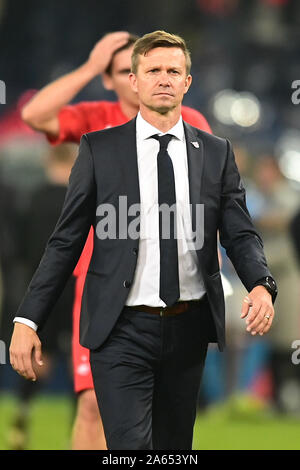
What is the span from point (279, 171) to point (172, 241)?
286 inches

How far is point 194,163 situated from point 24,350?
957mm

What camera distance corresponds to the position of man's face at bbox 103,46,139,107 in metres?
5.53

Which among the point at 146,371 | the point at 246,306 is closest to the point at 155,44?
the point at 246,306

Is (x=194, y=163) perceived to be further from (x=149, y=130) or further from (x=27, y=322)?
(x=27, y=322)

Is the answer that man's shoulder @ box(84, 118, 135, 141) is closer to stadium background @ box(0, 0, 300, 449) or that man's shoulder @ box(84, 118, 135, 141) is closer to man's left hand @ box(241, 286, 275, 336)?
man's left hand @ box(241, 286, 275, 336)

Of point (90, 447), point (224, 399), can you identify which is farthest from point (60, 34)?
point (90, 447)

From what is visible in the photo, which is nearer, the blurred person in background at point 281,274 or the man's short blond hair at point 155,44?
the man's short blond hair at point 155,44

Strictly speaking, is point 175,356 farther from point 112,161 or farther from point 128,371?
point 112,161

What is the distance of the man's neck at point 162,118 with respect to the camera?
170 inches

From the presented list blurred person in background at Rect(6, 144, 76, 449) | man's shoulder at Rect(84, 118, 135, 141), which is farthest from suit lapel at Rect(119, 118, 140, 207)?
blurred person in background at Rect(6, 144, 76, 449)

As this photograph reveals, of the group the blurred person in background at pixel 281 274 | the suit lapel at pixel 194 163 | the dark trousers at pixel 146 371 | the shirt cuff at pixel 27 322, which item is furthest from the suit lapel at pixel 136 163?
the blurred person in background at pixel 281 274

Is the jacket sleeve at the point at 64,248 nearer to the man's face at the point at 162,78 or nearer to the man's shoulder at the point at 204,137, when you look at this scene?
the man's face at the point at 162,78

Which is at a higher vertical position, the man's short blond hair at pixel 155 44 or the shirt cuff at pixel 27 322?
the man's short blond hair at pixel 155 44

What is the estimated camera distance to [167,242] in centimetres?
426
